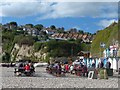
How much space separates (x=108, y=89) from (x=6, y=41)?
141 meters

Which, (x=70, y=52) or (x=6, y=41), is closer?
(x=70, y=52)

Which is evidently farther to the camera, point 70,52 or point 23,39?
point 23,39

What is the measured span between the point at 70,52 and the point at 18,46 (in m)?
24.1

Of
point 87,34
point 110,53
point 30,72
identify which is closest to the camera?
point 30,72

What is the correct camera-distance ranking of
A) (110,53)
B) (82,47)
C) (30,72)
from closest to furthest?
(30,72) → (110,53) → (82,47)

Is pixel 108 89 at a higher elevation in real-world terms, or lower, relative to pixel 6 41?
lower

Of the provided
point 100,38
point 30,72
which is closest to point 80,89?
point 30,72

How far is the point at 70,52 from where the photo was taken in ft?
428

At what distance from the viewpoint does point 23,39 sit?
14150cm

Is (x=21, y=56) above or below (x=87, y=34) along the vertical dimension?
below

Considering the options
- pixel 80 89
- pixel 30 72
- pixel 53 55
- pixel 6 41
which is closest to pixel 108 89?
pixel 80 89

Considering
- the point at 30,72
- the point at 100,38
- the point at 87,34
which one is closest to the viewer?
the point at 30,72

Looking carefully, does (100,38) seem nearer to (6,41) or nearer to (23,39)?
(23,39)

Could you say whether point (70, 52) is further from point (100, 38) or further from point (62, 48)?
point (100, 38)
